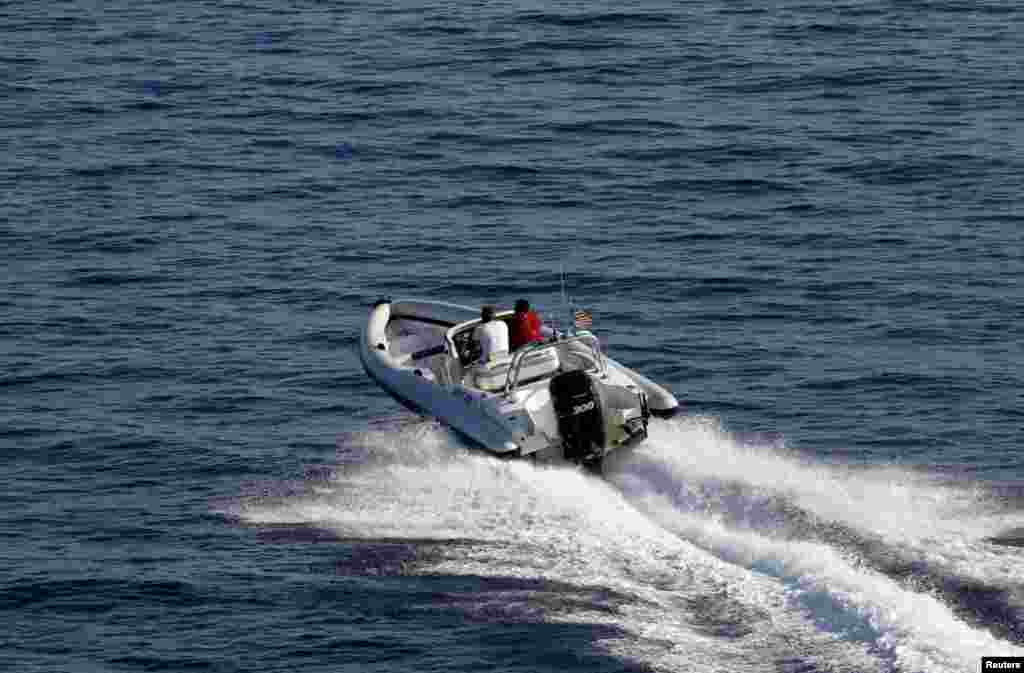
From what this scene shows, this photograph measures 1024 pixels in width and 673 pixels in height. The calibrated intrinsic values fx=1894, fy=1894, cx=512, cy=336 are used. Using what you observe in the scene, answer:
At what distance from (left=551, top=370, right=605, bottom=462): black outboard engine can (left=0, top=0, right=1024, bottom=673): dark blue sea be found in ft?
1.53

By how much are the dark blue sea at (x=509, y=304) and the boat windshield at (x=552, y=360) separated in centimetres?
177

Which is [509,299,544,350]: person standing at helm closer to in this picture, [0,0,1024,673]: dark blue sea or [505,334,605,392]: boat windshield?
[505,334,605,392]: boat windshield

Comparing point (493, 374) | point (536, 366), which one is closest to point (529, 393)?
point (536, 366)

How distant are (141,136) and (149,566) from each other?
25.5 meters

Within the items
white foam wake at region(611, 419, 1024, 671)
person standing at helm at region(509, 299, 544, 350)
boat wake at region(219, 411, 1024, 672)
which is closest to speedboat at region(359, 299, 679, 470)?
person standing at helm at region(509, 299, 544, 350)

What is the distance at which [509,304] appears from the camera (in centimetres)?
4000

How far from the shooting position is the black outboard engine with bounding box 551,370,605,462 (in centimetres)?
2978

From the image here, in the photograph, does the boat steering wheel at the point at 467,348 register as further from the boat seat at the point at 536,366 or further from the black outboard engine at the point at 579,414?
the black outboard engine at the point at 579,414

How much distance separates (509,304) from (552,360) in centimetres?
878

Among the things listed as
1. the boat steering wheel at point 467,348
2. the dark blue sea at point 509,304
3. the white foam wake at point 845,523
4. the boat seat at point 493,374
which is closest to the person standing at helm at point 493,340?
the boat seat at point 493,374

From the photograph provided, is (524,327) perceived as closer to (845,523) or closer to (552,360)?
(552,360)

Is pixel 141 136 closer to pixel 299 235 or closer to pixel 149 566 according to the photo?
pixel 299 235

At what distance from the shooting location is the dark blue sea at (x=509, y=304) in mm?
26000

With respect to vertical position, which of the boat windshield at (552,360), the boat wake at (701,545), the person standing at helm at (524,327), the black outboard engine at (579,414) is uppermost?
the person standing at helm at (524,327)
